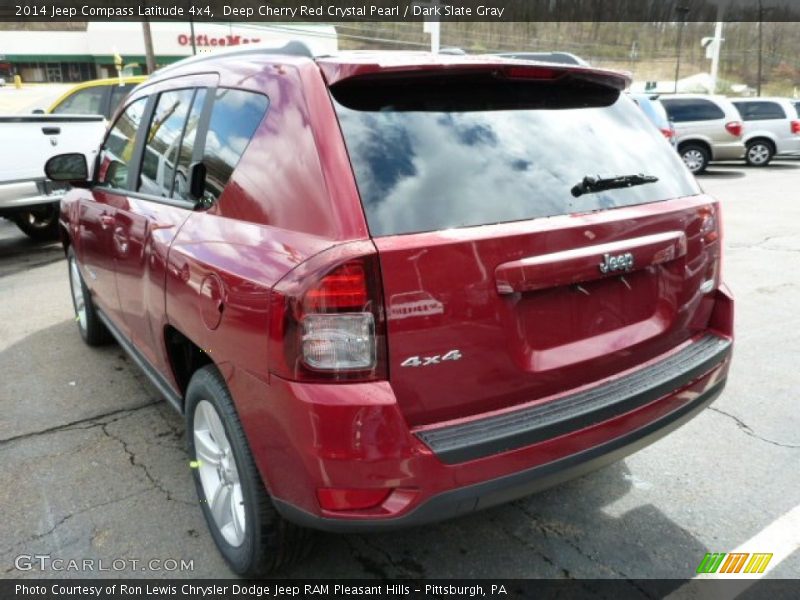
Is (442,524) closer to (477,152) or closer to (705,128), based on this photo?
(477,152)

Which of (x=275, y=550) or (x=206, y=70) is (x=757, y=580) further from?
(x=206, y=70)

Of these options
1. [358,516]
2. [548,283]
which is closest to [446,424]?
[358,516]

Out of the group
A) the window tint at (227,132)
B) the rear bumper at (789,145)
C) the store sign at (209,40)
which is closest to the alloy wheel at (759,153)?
the rear bumper at (789,145)

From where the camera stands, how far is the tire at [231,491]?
212cm

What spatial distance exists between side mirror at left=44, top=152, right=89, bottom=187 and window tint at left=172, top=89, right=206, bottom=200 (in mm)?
1752

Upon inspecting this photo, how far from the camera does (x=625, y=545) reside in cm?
251

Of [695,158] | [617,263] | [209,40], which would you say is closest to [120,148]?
[617,263]

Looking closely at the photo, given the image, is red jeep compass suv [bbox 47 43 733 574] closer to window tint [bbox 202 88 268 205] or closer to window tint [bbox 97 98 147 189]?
window tint [bbox 202 88 268 205]

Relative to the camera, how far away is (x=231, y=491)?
239 centimetres

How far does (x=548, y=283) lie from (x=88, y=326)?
3782 mm

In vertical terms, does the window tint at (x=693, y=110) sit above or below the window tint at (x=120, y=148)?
below

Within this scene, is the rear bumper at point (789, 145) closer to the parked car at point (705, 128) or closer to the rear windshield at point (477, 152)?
the parked car at point (705, 128)

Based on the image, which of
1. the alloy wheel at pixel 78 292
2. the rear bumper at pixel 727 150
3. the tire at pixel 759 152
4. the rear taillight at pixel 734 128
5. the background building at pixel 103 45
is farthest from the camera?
the background building at pixel 103 45

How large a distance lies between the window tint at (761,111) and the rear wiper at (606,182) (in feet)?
57.6
